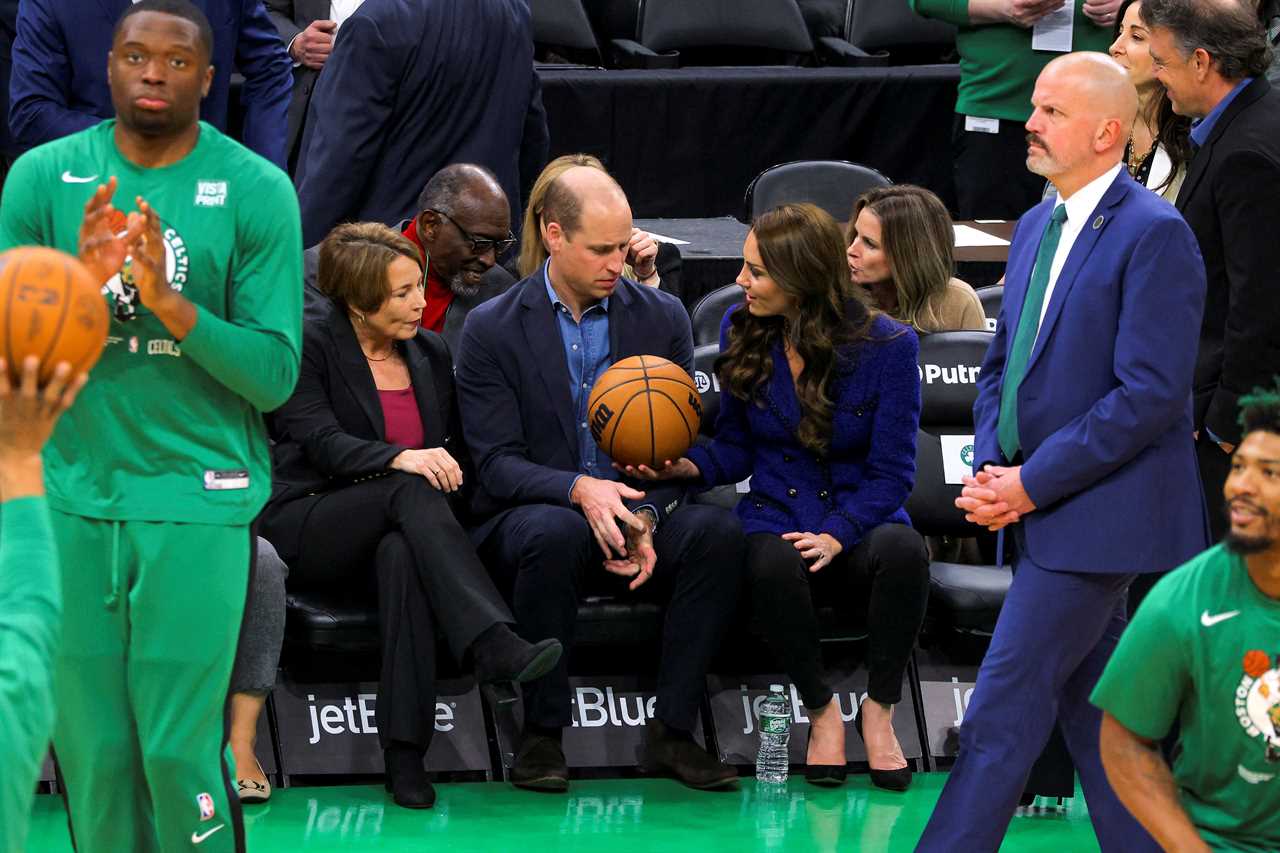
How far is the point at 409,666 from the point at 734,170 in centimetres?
401

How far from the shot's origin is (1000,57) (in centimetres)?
819

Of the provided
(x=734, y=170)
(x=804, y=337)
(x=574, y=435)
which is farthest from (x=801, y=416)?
(x=734, y=170)

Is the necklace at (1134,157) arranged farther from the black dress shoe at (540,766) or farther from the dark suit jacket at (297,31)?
the dark suit jacket at (297,31)

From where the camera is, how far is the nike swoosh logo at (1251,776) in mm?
3180

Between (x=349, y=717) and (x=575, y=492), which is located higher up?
(x=575, y=492)

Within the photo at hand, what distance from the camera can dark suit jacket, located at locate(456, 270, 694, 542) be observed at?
573 centimetres

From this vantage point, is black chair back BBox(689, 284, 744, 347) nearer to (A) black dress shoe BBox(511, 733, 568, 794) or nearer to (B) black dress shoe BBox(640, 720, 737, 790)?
(B) black dress shoe BBox(640, 720, 737, 790)

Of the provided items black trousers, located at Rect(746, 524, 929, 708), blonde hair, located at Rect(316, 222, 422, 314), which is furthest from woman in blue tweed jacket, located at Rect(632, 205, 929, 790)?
blonde hair, located at Rect(316, 222, 422, 314)

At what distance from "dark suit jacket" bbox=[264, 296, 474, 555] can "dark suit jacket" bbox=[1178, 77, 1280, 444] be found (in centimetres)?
224

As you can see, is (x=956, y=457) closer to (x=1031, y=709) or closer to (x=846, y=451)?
(x=846, y=451)

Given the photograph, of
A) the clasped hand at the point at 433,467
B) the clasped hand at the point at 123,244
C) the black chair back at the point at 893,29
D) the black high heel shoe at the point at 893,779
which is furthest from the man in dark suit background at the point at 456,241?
the black chair back at the point at 893,29

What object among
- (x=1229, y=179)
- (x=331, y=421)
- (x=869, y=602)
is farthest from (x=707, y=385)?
(x=1229, y=179)

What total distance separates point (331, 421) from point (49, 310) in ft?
8.90

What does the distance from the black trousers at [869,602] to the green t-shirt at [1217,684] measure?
234cm
